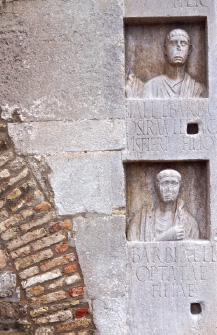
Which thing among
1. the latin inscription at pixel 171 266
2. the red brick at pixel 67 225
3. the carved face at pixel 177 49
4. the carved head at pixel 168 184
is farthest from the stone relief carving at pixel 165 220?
the carved face at pixel 177 49

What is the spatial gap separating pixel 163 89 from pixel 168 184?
0.80 m

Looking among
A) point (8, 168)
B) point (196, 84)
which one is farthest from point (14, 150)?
point (196, 84)

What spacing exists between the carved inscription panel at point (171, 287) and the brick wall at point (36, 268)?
1.42 feet

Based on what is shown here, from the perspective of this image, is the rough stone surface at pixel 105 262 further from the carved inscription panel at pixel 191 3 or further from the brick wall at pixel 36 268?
the carved inscription panel at pixel 191 3

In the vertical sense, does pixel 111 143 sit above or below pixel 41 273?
above

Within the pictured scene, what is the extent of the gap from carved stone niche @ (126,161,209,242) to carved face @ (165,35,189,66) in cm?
85

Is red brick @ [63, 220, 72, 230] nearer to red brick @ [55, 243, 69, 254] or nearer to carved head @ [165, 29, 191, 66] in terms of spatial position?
red brick @ [55, 243, 69, 254]

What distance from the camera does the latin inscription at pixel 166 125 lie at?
3.50 meters

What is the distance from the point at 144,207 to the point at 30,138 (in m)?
1.09

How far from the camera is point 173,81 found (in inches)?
143

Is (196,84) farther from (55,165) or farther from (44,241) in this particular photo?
(44,241)

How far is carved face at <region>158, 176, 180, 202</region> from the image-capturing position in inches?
136

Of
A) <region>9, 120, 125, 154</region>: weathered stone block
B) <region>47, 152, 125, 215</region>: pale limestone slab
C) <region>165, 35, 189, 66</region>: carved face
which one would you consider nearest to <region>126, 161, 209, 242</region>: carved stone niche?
<region>47, 152, 125, 215</region>: pale limestone slab

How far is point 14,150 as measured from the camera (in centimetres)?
343
